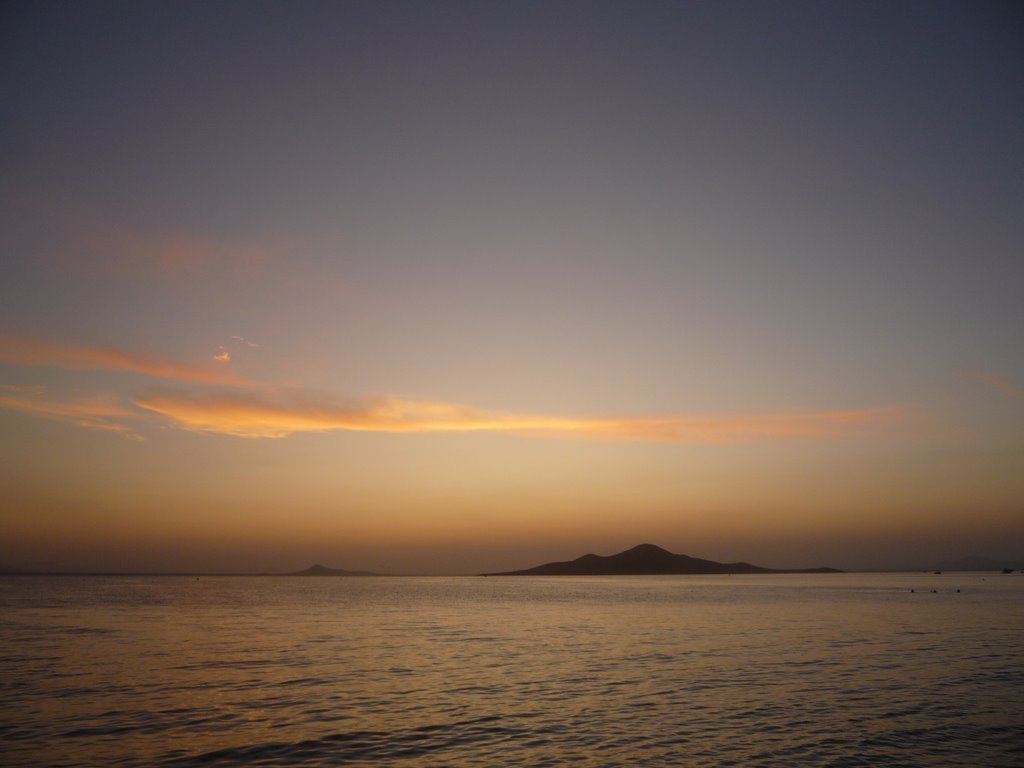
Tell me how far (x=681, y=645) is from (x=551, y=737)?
1322 inches

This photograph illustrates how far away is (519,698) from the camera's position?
35.1 metres

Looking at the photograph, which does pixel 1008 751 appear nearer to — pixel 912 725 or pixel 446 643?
pixel 912 725

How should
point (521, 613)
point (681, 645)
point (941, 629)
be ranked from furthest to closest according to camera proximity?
point (521, 613) → point (941, 629) → point (681, 645)

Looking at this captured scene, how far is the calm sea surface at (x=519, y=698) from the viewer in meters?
25.2

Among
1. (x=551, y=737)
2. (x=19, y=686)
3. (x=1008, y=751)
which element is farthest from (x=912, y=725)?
(x=19, y=686)

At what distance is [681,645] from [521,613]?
5165cm

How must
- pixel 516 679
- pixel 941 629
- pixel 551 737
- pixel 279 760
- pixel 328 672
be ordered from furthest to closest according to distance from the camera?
pixel 941 629 < pixel 328 672 < pixel 516 679 < pixel 551 737 < pixel 279 760

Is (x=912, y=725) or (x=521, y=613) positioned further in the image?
(x=521, y=613)

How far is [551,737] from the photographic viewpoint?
27.0 metres

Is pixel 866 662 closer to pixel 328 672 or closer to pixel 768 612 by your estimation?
pixel 328 672

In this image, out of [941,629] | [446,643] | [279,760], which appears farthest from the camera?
[941,629]

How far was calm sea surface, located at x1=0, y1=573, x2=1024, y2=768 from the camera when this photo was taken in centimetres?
2523

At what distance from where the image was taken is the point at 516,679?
41.0 metres

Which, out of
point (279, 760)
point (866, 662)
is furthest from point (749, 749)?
point (866, 662)
